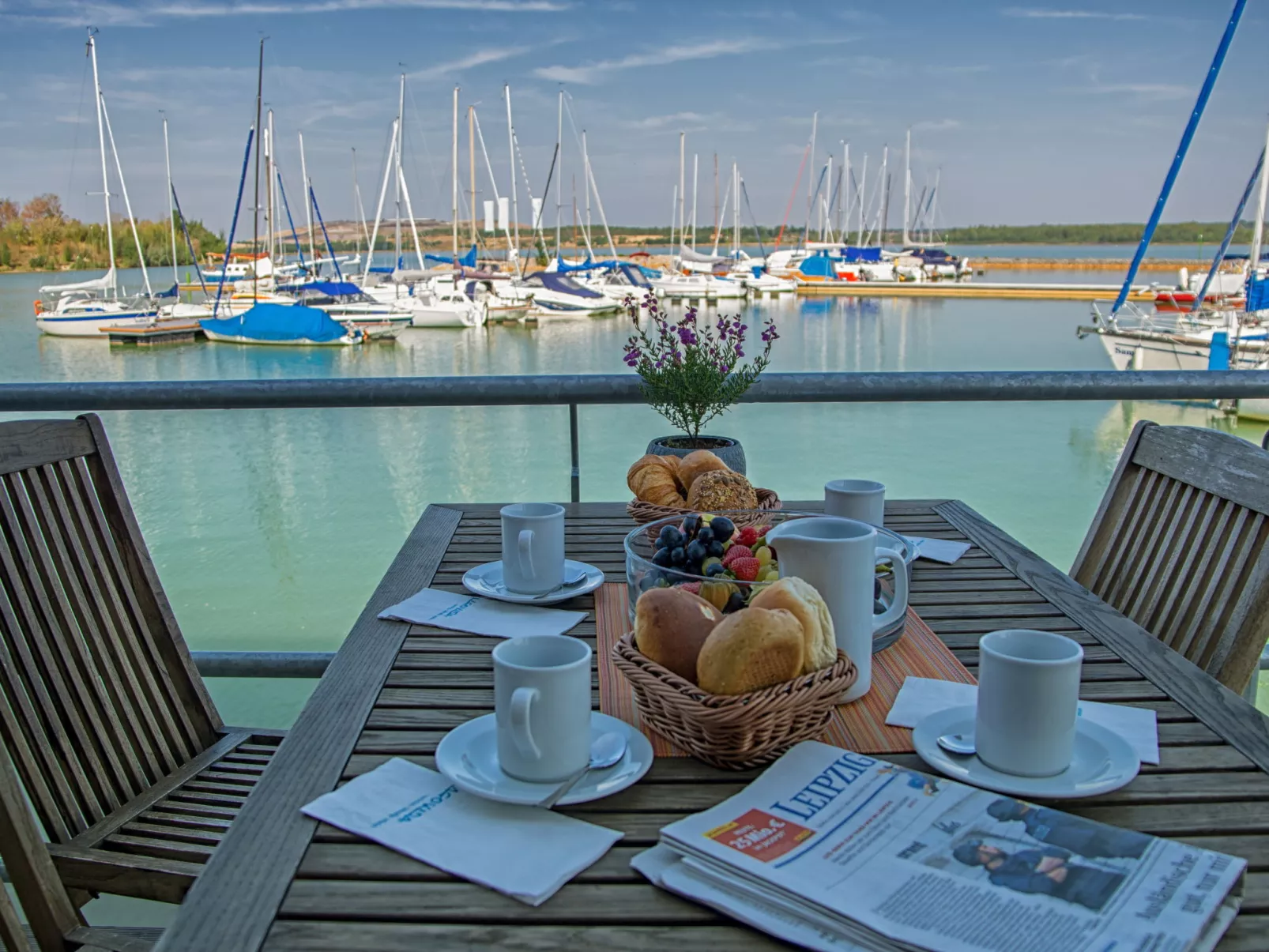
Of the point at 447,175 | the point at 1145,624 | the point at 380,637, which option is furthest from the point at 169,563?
the point at 447,175

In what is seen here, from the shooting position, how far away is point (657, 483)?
161 centimetres

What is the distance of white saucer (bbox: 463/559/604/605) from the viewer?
4.50ft

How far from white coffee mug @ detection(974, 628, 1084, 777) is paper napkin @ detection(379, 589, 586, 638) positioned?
555 mm

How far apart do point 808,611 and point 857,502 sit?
0.64 m

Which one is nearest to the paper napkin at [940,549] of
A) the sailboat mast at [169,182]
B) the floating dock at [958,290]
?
the sailboat mast at [169,182]

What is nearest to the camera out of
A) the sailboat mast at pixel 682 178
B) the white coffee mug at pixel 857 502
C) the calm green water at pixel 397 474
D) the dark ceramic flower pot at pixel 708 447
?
the white coffee mug at pixel 857 502

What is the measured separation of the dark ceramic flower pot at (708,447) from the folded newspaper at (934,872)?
3.20 feet

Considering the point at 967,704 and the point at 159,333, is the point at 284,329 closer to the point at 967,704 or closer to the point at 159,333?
the point at 159,333

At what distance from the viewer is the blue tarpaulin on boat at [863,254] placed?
46375mm

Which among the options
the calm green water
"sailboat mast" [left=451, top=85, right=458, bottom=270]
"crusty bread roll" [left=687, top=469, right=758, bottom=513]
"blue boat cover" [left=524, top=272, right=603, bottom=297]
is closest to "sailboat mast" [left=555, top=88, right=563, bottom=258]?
"sailboat mast" [left=451, top=85, right=458, bottom=270]

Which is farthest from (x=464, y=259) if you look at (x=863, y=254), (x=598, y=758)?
(x=598, y=758)

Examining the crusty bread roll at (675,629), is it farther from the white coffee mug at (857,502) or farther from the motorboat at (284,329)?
the motorboat at (284,329)

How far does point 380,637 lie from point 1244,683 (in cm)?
107

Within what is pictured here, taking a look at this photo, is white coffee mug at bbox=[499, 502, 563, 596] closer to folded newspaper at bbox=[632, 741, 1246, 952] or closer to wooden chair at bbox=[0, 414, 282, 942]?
wooden chair at bbox=[0, 414, 282, 942]
